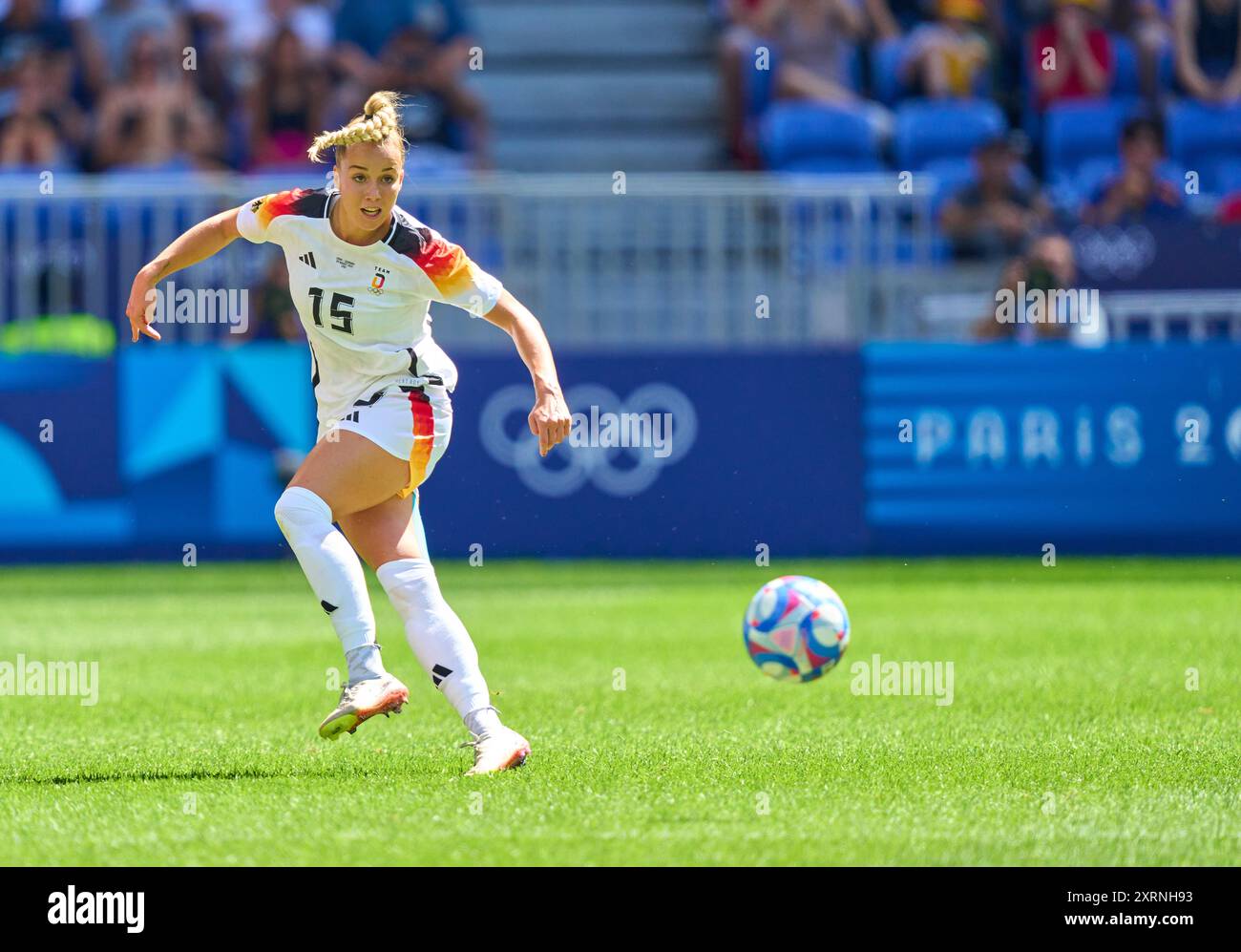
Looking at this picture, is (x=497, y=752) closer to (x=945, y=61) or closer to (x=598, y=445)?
(x=598, y=445)

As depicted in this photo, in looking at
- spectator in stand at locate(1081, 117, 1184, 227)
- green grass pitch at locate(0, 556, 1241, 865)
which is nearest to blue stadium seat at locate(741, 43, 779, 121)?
spectator in stand at locate(1081, 117, 1184, 227)

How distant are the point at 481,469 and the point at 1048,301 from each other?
470cm

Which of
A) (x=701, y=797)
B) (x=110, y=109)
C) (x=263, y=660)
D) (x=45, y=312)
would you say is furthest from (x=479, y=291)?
(x=110, y=109)

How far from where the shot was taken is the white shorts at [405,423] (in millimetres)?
7105

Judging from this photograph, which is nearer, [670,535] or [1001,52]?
[670,535]

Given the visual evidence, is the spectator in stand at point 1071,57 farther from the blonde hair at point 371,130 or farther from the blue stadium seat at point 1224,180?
the blonde hair at point 371,130

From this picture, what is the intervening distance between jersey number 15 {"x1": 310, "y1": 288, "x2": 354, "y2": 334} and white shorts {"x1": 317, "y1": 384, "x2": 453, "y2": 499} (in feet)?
0.85

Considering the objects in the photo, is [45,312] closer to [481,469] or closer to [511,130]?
[481,469]

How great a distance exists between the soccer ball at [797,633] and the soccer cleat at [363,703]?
1.65 m

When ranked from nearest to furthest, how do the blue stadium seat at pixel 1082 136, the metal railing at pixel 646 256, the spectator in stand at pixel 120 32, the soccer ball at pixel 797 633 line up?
the soccer ball at pixel 797 633
the metal railing at pixel 646 256
the spectator in stand at pixel 120 32
the blue stadium seat at pixel 1082 136

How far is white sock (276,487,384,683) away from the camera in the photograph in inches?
276

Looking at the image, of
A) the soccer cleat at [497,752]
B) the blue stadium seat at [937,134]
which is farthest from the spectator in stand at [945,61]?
the soccer cleat at [497,752]

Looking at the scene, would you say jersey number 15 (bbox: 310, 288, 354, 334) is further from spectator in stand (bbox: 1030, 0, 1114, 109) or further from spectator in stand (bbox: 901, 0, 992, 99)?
spectator in stand (bbox: 1030, 0, 1114, 109)

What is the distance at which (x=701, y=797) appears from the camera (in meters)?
6.43
